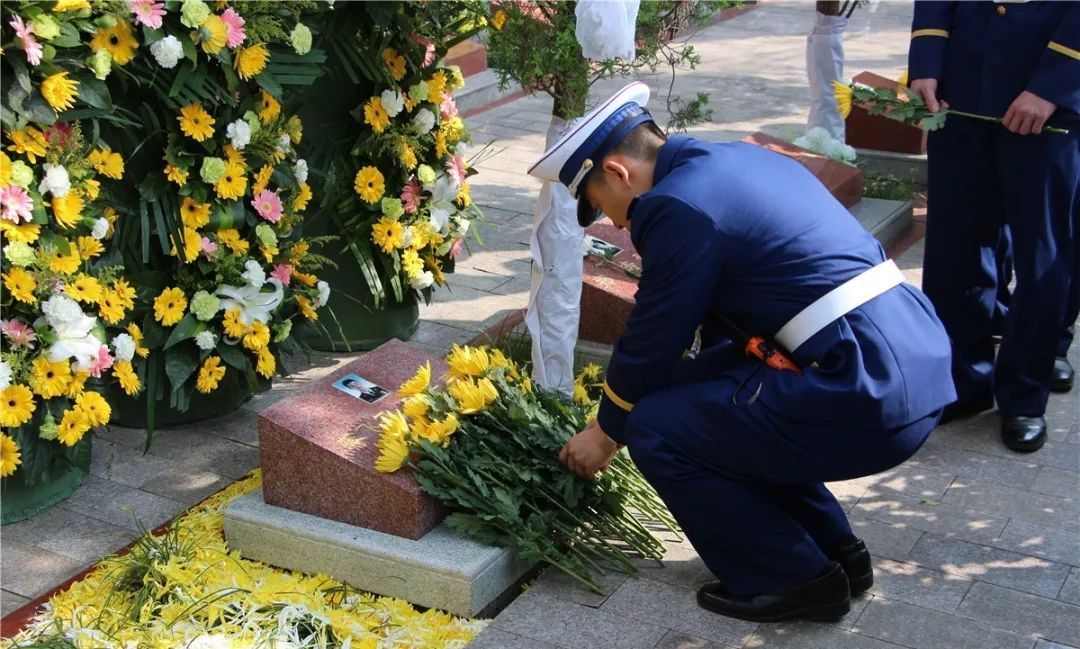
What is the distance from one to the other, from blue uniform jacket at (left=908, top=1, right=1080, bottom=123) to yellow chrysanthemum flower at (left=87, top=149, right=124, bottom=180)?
2.67 metres

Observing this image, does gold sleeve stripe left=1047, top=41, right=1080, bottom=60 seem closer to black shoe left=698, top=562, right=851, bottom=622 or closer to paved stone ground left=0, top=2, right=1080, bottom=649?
paved stone ground left=0, top=2, right=1080, bottom=649

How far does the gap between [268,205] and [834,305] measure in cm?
214

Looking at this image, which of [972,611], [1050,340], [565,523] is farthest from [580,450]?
[1050,340]

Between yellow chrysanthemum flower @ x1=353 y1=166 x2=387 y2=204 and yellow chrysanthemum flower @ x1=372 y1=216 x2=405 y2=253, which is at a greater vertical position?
yellow chrysanthemum flower @ x1=353 y1=166 x2=387 y2=204

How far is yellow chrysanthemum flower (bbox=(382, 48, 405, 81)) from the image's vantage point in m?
4.74

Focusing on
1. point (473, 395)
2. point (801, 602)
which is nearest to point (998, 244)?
point (801, 602)

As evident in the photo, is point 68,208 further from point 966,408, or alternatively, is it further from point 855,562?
point 966,408

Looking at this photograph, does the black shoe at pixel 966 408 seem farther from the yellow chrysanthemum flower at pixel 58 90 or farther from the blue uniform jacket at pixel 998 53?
the yellow chrysanthemum flower at pixel 58 90

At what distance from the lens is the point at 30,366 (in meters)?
3.82

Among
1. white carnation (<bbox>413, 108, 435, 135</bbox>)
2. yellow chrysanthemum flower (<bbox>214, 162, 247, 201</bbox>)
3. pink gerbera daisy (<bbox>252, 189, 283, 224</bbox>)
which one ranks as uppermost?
white carnation (<bbox>413, 108, 435, 135</bbox>)

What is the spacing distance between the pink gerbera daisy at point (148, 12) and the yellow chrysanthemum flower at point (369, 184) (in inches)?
44.7

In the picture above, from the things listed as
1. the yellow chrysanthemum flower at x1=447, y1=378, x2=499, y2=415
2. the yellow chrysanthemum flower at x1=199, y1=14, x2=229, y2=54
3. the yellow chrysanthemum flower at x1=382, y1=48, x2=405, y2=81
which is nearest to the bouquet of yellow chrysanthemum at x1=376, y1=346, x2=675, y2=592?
the yellow chrysanthemum flower at x1=447, y1=378, x2=499, y2=415

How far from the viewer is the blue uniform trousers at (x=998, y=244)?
13.9ft

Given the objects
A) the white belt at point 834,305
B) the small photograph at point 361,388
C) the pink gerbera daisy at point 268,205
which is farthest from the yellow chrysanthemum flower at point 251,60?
the white belt at point 834,305
